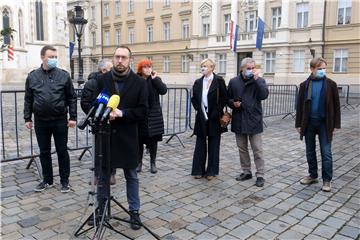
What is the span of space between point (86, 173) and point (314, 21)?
1138 inches

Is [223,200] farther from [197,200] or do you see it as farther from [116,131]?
[116,131]

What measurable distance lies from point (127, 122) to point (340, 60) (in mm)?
28979

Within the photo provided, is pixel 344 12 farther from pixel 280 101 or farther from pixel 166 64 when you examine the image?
pixel 166 64

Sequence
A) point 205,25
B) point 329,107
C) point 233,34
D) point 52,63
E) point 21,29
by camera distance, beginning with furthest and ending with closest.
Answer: point 205,25
point 21,29
point 233,34
point 329,107
point 52,63

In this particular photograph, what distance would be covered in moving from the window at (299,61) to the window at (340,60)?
2.63 m

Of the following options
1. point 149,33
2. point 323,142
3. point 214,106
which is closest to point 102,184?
point 214,106

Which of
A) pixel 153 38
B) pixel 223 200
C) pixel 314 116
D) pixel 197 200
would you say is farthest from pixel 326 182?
pixel 153 38

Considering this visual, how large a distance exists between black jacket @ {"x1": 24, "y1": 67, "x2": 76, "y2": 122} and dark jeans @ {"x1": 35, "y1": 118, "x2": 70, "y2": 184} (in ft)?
0.33

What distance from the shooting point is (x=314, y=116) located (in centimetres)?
538

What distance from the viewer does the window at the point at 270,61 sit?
109ft

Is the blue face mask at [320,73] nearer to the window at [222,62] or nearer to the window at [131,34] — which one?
the window at [222,62]

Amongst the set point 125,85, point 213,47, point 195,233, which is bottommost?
point 195,233

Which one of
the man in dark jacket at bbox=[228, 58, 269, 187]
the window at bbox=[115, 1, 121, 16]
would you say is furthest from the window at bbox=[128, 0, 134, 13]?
the man in dark jacket at bbox=[228, 58, 269, 187]

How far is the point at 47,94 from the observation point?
484 centimetres
